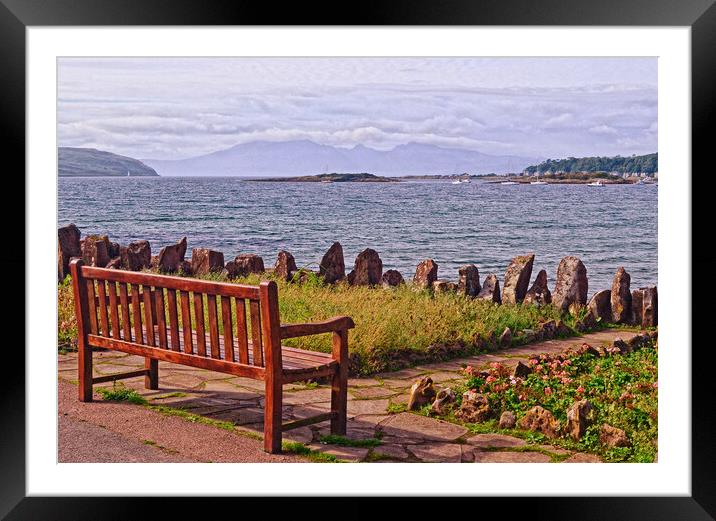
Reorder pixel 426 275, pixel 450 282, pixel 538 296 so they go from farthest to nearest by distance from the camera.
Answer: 1. pixel 426 275
2. pixel 450 282
3. pixel 538 296

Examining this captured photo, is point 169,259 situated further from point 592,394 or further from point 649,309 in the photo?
point 592,394

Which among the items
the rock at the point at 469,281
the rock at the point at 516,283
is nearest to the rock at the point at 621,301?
the rock at the point at 516,283

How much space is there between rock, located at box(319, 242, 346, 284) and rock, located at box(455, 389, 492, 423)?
5.85 metres

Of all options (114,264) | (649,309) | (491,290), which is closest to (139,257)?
(114,264)

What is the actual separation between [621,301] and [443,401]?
4.35 m

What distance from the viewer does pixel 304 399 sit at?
618 centimetres

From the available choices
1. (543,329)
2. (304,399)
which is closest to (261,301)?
(304,399)

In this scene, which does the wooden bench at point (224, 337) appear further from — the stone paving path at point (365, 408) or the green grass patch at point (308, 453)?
the stone paving path at point (365, 408)

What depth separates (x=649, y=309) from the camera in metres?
9.29

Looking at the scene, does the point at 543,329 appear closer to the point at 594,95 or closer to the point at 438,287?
the point at 438,287

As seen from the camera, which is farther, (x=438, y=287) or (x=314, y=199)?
(x=314, y=199)

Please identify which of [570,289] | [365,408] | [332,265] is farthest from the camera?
[332,265]

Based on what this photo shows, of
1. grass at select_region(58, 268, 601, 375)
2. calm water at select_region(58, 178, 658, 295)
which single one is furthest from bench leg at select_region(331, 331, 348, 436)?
calm water at select_region(58, 178, 658, 295)

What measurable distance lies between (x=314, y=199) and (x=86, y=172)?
9.89m
